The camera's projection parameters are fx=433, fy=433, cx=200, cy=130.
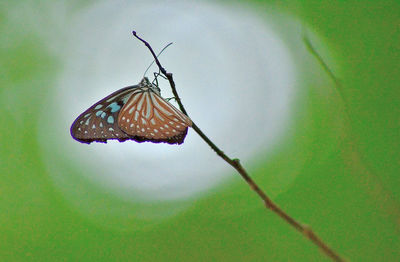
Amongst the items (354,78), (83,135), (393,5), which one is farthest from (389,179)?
(83,135)

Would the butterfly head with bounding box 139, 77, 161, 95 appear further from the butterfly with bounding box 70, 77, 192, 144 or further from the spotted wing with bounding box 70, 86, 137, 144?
the spotted wing with bounding box 70, 86, 137, 144

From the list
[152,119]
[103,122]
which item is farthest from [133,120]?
[103,122]

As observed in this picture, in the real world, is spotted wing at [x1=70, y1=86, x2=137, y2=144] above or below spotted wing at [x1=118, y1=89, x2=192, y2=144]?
above

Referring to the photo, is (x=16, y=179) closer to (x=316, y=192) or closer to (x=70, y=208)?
(x=70, y=208)

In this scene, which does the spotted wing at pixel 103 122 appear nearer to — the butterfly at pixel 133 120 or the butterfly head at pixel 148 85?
the butterfly at pixel 133 120

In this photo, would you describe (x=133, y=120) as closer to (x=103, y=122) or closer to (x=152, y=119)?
(x=152, y=119)

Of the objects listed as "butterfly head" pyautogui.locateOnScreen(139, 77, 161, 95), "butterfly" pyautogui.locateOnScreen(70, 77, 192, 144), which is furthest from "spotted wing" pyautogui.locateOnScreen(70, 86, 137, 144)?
"butterfly head" pyautogui.locateOnScreen(139, 77, 161, 95)

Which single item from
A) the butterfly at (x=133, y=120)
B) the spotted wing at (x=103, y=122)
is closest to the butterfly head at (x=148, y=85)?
the butterfly at (x=133, y=120)
